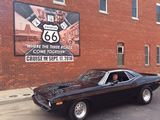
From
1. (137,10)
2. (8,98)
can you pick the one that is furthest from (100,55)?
(8,98)

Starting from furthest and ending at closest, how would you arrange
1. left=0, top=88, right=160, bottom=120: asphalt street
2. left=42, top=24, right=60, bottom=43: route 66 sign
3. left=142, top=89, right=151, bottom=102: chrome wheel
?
left=42, top=24, right=60, bottom=43: route 66 sign
left=142, top=89, right=151, bottom=102: chrome wheel
left=0, top=88, right=160, bottom=120: asphalt street

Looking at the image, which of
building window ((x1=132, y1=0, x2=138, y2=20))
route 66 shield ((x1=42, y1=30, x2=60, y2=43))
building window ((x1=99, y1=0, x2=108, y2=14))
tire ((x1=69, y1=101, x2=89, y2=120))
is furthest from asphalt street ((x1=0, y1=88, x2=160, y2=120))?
building window ((x1=132, y1=0, x2=138, y2=20))

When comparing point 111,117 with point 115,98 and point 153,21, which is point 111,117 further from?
point 153,21

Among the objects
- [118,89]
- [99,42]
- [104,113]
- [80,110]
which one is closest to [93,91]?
[80,110]

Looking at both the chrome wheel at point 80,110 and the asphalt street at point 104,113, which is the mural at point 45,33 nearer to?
the asphalt street at point 104,113

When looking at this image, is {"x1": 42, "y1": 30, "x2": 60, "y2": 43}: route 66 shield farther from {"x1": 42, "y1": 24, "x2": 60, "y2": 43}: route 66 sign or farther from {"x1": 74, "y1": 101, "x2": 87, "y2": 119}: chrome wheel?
{"x1": 74, "y1": 101, "x2": 87, "y2": 119}: chrome wheel

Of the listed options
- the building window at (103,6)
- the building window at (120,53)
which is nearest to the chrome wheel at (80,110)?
the building window at (103,6)

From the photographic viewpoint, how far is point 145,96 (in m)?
5.35

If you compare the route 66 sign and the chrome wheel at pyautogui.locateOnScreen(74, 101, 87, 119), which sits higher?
the route 66 sign

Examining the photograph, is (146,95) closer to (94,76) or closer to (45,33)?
(94,76)

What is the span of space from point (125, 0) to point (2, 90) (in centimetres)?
1157

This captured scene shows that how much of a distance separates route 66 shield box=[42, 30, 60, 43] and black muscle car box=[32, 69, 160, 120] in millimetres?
4311

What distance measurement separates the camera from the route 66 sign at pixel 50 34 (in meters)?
8.55

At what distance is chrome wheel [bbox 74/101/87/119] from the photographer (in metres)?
3.85
